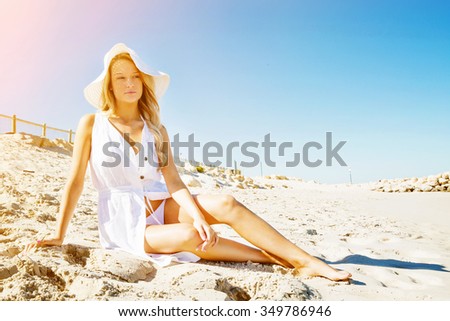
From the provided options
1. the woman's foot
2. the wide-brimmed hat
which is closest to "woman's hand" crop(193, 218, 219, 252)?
the woman's foot

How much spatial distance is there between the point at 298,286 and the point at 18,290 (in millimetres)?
1429

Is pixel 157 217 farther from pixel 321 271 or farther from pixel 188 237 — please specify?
pixel 321 271

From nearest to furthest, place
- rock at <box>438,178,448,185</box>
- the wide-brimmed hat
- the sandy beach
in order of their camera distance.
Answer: the sandy beach, the wide-brimmed hat, rock at <box>438,178,448,185</box>

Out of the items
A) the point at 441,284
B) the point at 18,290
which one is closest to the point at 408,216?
the point at 441,284

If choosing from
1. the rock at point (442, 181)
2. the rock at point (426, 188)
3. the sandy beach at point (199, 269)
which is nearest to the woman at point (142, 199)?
the sandy beach at point (199, 269)

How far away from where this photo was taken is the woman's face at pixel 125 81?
2841 millimetres

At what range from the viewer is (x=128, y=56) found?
284 centimetres

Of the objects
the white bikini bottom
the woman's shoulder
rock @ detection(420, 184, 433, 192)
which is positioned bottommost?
rock @ detection(420, 184, 433, 192)

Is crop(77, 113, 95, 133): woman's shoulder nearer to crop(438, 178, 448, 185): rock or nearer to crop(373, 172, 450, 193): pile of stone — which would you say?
crop(373, 172, 450, 193): pile of stone

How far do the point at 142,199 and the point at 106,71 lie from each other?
1.02 meters

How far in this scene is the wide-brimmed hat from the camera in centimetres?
278

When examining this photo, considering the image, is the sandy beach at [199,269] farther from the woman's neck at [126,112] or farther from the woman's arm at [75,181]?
the woman's neck at [126,112]

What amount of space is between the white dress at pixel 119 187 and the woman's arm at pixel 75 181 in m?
0.05

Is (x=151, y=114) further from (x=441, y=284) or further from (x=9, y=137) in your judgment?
(x=9, y=137)
